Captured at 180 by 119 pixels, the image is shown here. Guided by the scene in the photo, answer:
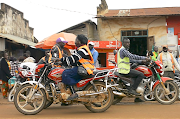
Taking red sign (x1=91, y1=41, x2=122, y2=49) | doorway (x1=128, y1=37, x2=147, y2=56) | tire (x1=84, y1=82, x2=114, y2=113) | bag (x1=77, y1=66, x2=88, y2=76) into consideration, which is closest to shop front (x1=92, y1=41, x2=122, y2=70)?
red sign (x1=91, y1=41, x2=122, y2=49)

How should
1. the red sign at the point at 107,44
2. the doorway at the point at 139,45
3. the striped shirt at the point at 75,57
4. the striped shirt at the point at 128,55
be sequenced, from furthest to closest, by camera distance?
the doorway at the point at 139,45 < the red sign at the point at 107,44 < the striped shirt at the point at 128,55 < the striped shirt at the point at 75,57

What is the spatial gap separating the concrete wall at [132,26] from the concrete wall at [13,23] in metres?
7.12

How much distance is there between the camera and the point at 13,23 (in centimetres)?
1997

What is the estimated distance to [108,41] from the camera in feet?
48.2

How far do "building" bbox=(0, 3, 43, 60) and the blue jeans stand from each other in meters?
9.14

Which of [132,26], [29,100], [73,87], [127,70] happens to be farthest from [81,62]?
[132,26]

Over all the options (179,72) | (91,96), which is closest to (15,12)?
(179,72)

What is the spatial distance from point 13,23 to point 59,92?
1578cm

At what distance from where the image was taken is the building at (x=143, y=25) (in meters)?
14.9

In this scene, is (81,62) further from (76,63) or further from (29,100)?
(29,100)

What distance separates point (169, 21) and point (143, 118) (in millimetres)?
11278

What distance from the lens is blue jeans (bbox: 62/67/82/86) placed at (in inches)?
216

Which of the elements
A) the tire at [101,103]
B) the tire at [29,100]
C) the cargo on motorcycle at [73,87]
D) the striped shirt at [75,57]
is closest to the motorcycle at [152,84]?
the tire at [101,103]

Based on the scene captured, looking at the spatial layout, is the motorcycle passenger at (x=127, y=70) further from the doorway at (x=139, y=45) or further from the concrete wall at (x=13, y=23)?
the concrete wall at (x=13, y=23)
